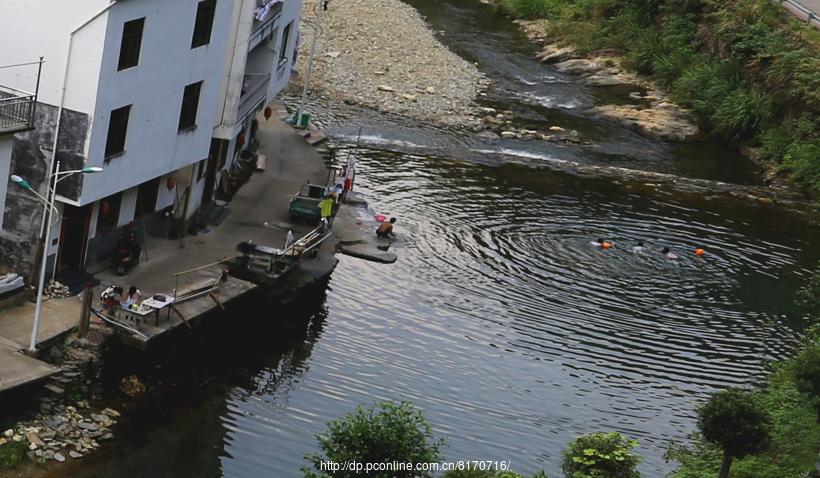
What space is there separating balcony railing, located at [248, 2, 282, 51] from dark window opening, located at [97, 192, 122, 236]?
33.8 ft

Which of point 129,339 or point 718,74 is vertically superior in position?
point 718,74

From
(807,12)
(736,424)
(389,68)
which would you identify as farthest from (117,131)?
(807,12)

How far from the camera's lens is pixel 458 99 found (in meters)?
88.8

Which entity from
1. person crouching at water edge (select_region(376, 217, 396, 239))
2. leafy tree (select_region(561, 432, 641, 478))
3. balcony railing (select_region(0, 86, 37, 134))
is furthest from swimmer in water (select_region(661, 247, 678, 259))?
balcony railing (select_region(0, 86, 37, 134))

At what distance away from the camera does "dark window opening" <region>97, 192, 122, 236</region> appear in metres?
46.0

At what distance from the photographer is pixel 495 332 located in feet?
174

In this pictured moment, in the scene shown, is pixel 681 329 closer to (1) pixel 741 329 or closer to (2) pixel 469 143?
(1) pixel 741 329

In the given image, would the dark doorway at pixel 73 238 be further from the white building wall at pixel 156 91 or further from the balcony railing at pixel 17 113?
the balcony railing at pixel 17 113

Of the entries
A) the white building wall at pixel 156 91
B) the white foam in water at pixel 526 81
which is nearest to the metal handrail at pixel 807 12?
the white foam in water at pixel 526 81

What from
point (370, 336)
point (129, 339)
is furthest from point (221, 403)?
point (370, 336)

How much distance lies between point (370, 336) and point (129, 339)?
11.6 meters

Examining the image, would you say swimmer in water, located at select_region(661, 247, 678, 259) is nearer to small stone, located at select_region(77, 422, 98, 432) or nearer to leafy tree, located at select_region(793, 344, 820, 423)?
leafy tree, located at select_region(793, 344, 820, 423)

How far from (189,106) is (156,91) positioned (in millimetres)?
3165

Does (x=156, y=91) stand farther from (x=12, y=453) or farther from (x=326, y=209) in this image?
(x=12, y=453)
